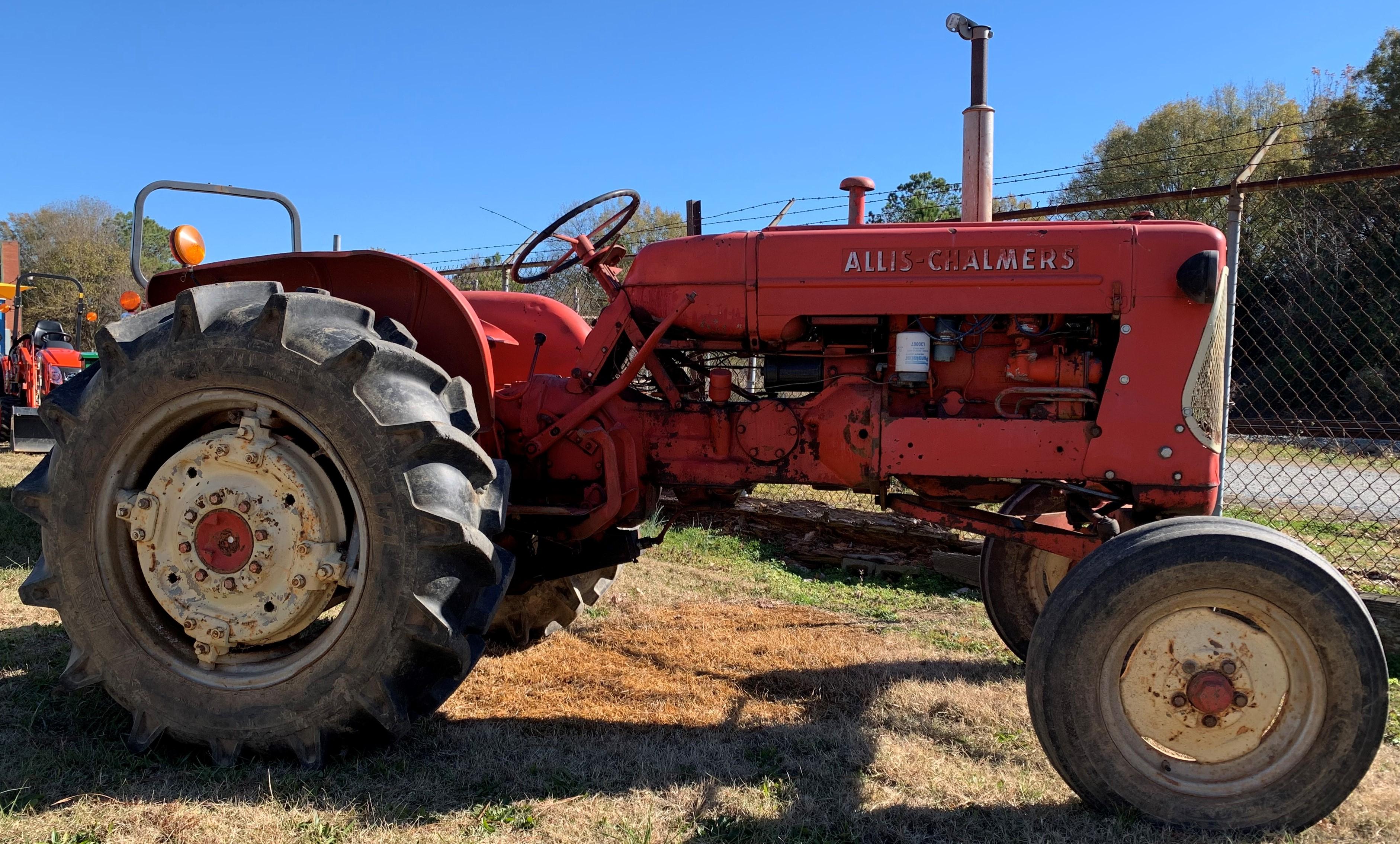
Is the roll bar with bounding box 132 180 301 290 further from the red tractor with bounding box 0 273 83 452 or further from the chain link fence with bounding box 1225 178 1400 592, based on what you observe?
the red tractor with bounding box 0 273 83 452

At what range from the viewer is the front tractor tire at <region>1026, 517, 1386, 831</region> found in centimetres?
229

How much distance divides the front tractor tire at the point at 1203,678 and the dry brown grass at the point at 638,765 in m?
0.13

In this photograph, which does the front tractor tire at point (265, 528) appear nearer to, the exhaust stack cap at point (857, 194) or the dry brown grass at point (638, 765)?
the dry brown grass at point (638, 765)

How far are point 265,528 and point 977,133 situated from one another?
2696 millimetres

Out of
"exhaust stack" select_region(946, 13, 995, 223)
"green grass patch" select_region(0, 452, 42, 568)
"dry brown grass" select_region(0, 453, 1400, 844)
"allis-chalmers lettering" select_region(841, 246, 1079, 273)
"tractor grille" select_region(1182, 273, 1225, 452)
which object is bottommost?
"dry brown grass" select_region(0, 453, 1400, 844)

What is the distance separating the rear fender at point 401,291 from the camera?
10.7 ft

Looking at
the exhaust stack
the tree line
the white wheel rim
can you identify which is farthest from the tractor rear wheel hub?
the tree line

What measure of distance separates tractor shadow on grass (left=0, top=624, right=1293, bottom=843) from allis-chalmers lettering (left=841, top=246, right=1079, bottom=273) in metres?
1.50

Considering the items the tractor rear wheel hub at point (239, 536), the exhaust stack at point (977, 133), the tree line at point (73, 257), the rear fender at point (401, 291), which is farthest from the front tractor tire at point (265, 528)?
the tree line at point (73, 257)

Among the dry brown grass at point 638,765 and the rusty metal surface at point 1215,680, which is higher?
the rusty metal surface at point 1215,680

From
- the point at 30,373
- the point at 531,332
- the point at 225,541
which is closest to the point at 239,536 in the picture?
the point at 225,541

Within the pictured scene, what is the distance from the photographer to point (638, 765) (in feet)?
8.95

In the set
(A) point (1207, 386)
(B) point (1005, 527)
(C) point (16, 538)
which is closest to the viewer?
(A) point (1207, 386)

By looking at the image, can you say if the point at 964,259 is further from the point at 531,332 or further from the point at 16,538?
the point at 16,538
